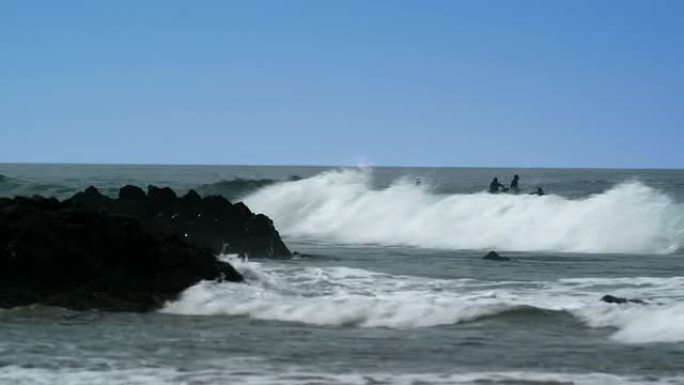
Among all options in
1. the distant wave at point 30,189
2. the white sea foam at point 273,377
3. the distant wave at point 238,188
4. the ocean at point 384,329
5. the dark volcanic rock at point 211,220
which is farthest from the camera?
the distant wave at point 30,189

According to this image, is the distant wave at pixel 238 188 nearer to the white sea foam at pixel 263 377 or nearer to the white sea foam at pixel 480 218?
the white sea foam at pixel 480 218

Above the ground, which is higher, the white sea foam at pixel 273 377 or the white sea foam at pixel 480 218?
the white sea foam at pixel 480 218

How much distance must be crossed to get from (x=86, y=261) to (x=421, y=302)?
5.09 m

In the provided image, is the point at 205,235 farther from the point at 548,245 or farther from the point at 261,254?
the point at 548,245

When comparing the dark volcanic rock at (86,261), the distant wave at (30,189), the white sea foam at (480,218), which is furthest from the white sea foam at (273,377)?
the distant wave at (30,189)

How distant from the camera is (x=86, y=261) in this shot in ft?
51.0

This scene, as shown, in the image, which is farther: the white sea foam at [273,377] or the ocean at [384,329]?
the ocean at [384,329]

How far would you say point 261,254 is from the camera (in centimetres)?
2594

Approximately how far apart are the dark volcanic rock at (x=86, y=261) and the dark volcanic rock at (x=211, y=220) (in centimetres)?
895

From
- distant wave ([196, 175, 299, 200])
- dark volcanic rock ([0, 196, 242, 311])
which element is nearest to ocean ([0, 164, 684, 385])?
dark volcanic rock ([0, 196, 242, 311])

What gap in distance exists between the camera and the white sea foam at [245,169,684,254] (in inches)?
1408

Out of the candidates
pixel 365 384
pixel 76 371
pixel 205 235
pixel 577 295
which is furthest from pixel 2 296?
pixel 205 235

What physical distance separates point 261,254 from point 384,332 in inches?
503

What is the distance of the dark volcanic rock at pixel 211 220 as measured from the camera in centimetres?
2591
